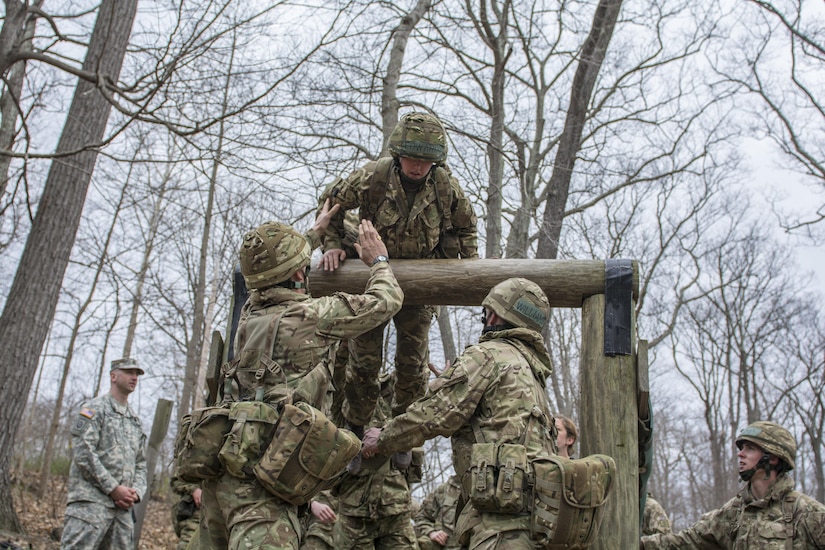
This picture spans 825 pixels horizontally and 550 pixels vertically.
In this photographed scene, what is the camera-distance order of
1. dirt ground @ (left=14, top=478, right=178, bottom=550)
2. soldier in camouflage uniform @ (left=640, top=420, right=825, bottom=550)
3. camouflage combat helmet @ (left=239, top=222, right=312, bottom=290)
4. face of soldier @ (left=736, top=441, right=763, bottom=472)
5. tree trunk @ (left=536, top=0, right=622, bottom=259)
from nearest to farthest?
camouflage combat helmet @ (left=239, top=222, right=312, bottom=290), soldier in camouflage uniform @ (left=640, top=420, right=825, bottom=550), face of soldier @ (left=736, top=441, right=763, bottom=472), dirt ground @ (left=14, top=478, right=178, bottom=550), tree trunk @ (left=536, top=0, right=622, bottom=259)

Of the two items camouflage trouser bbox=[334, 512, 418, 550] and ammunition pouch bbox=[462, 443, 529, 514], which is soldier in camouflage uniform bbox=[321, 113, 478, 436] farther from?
ammunition pouch bbox=[462, 443, 529, 514]

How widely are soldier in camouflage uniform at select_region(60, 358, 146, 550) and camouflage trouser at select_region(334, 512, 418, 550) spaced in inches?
83.8

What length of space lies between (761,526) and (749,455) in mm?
609

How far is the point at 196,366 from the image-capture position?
19031mm

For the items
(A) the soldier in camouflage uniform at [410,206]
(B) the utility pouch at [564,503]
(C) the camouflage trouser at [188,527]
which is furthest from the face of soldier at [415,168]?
(C) the camouflage trouser at [188,527]

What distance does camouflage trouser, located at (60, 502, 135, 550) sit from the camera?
6875 mm

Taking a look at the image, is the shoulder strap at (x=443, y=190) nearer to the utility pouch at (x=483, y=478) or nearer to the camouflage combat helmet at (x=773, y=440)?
the utility pouch at (x=483, y=478)

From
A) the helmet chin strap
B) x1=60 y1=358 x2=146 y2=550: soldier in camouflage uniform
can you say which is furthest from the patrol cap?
the helmet chin strap

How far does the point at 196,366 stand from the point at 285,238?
1529 cm

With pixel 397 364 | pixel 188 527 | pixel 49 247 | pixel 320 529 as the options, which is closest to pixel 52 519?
pixel 49 247

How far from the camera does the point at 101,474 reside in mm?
7039

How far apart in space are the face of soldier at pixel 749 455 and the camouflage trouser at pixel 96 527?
18.6ft

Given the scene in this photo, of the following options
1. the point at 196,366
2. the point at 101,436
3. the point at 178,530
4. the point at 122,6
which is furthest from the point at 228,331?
the point at 196,366

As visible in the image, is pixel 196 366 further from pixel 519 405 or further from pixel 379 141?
pixel 519 405
